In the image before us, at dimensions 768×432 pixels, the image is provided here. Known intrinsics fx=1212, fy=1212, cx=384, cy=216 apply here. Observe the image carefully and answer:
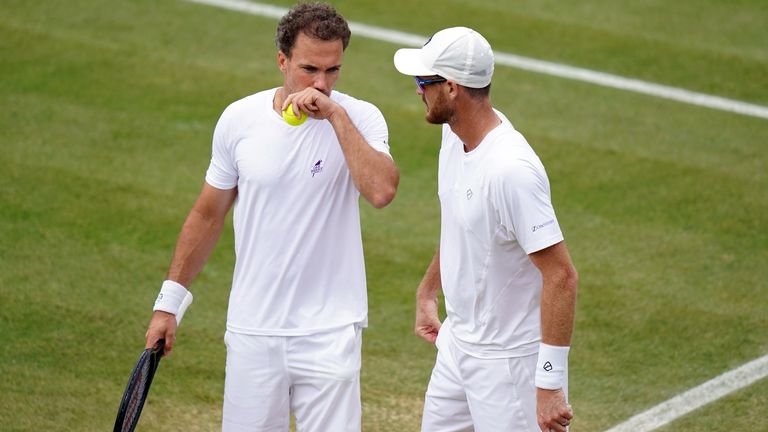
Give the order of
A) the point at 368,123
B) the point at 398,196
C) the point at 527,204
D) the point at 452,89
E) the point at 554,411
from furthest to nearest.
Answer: the point at 398,196
the point at 368,123
the point at 452,89
the point at 554,411
the point at 527,204

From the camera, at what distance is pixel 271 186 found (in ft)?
16.4

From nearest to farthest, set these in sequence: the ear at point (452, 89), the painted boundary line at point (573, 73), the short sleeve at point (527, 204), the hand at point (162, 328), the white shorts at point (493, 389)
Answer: the short sleeve at point (527, 204) → the ear at point (452, 89) → the white shorts at point (493, 389) → the hand at point (162, 328) → the painted boundary line at point (573, 73)

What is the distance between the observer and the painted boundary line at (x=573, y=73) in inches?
411

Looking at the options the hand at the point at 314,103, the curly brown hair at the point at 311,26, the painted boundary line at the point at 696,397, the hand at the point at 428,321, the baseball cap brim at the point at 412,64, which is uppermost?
the curly brown hair at the point at 311,26

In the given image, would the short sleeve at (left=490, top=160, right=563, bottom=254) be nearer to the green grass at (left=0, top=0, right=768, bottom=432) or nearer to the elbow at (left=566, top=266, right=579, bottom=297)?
the elbow at (left=566, top=266, right=579, bottom=297)

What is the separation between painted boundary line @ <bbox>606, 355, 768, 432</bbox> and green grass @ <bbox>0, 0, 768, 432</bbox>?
62 millimetres

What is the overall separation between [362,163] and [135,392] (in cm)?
134

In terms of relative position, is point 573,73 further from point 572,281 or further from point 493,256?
point 572,281

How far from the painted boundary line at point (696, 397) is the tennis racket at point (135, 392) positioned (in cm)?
268

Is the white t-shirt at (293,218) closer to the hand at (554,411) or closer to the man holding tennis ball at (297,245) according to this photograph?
the man holding tennis ball at (297,245)

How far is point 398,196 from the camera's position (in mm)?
9016

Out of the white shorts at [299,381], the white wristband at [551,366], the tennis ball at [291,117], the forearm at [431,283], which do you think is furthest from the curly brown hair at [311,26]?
the white wristband at [551,366]

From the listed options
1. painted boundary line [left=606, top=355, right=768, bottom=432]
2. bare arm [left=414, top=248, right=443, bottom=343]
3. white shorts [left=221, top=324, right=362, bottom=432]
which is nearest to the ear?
bare arm [left=414, top=248, right=443, bottom=343]

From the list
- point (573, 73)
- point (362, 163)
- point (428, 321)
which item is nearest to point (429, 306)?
point (428, 321)
